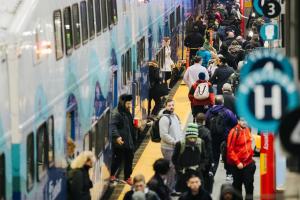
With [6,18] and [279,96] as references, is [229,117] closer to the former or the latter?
[6,18]

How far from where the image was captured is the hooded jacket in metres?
18.1

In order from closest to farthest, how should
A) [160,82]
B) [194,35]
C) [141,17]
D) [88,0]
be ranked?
[88,0]
[141,17]
[160,82]
[194,35]

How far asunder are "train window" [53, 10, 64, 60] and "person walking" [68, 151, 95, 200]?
1.43 m

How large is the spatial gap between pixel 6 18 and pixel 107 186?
7.21 m

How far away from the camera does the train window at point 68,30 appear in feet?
44.7

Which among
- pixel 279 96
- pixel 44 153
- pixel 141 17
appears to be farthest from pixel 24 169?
pixel 141 17

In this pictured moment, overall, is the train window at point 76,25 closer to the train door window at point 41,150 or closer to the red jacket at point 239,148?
the train door window at point 41,150

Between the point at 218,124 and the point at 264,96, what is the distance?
33.0 feet

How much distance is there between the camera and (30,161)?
11625 millimetres

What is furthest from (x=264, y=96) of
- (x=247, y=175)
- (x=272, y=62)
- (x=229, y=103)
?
(x=229, y=103)

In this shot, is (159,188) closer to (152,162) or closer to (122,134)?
(122,134)

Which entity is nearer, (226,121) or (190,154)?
(190,154)

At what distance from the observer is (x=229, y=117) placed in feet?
61.8

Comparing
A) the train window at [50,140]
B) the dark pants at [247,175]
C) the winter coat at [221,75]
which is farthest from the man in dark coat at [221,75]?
the train window at [50,140]
